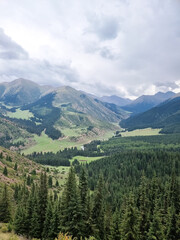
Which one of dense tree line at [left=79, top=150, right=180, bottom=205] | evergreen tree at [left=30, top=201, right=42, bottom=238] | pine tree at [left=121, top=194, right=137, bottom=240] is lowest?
dense tree line at [left=79, top=150, right=180, bottom=205]

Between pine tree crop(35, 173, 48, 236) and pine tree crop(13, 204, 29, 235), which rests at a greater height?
pine tree crop(35, 173, 48, 236)

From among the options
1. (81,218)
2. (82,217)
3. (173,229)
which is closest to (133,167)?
(173,229)

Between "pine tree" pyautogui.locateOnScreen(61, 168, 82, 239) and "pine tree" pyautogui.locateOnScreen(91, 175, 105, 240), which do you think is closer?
"pine tree" pyautogui.locateOnScreen(61, 168, 82, 239)

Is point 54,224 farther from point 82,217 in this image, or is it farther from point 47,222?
point 82,217

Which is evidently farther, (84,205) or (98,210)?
(98,210)

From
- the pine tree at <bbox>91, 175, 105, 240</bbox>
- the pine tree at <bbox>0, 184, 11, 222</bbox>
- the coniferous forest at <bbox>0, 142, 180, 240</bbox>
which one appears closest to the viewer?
the coniferous forest at <bbox>0, 142, 180, 240</bbox>

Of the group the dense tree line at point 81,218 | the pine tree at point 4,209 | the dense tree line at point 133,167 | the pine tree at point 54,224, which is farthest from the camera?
the dense tree line at point 133,167

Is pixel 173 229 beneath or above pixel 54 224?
beneath

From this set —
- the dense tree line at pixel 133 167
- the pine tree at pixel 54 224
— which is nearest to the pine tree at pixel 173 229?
the pine tree at pixel 54 224

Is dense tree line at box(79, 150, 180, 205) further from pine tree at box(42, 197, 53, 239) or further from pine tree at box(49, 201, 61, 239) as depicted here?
pine tree at box(49, 201, 61, 239)

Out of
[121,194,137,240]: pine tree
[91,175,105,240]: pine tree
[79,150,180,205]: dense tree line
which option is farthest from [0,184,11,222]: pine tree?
[79,150,180,205]: dense tree line

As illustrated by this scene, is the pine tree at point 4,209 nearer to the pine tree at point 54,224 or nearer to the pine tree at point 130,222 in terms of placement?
the pine tree at point 54,224

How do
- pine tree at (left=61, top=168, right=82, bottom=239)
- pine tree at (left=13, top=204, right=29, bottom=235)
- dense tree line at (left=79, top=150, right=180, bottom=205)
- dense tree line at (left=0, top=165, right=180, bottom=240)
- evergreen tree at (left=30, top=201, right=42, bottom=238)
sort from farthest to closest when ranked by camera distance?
dense tree line at (left=79, top=150, right=180, bottom=205) → evergreen tree at (left=30, top=201, right=42, bottom=238) → pine tree at (left=13, top=204, right=29, bottom=235) → dense tree line at (left=0, top=165, right=180, bottom=240) → pine tree at (left=61, top=168, right=82, bottom=239)

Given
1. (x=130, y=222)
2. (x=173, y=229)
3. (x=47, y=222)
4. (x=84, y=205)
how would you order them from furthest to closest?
Result: (x=173, y=229) < (x=47, y=222) < (x=84, y=205) < (x=130, y=222)
